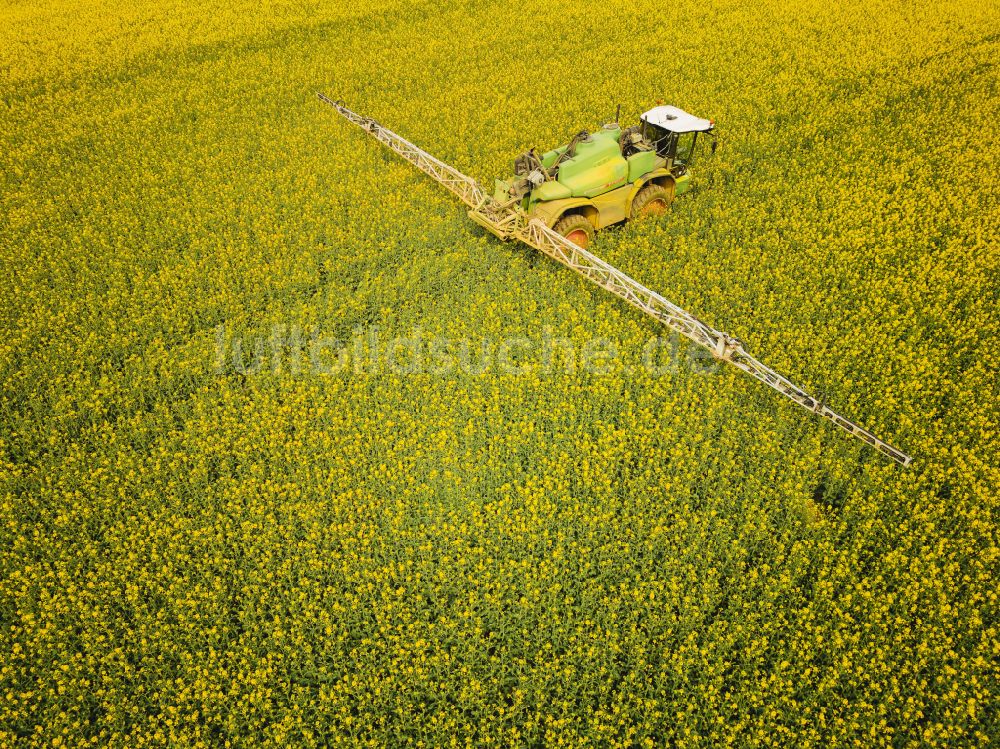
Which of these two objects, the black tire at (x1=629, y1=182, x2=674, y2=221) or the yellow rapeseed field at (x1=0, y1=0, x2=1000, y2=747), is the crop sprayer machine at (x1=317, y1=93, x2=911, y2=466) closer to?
the black tire at (x1=629, y1=182, x2=674, y2=221)

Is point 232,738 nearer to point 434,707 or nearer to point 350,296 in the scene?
point 434,707

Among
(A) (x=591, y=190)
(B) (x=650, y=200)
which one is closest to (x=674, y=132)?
(B) (x=650, y=200)

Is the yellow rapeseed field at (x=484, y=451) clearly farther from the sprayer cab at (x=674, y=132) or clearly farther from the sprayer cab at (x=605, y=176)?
the sprayer cab at (x=674, y=132)

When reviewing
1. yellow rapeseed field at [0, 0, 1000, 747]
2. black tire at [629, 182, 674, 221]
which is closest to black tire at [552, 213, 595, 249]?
yellow rapeseed field at [0, 0, 1000, 747]

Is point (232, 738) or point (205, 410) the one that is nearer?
point (232, 738)

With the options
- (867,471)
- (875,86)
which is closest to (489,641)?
(867,471)

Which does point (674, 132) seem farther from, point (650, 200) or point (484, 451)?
point (484, 451)
